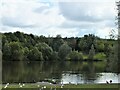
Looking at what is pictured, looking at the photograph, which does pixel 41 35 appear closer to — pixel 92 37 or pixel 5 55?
pixel 92 37

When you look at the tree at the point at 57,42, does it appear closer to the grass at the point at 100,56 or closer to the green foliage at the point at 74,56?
the green foliage at the point at 74,56

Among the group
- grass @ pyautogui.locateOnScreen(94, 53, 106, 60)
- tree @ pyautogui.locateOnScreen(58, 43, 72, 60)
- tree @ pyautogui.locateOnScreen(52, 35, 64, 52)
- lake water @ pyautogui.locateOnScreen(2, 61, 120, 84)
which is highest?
tree @ pyautogui.locateOnScreen(52, 35, 64, 52)

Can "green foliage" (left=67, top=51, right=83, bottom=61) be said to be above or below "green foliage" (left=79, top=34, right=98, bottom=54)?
below

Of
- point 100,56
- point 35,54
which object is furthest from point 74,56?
point 35,54

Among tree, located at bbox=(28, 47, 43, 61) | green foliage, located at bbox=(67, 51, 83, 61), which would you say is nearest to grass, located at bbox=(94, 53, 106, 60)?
green foliage, located at bbox=(67, 51, 83, 61)

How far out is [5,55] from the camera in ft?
422

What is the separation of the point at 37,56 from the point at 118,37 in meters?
97.4

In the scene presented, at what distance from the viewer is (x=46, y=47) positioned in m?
140

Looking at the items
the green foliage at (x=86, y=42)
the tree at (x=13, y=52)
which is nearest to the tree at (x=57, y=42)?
the green foliage at (x=86, y=42)

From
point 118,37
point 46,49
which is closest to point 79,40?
point 46,49

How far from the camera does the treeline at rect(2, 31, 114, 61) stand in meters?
133

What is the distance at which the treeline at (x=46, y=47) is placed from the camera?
436 feet

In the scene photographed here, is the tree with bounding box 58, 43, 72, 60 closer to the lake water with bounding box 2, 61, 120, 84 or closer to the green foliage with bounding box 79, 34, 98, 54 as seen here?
the green foliage with bounding box 79, 34, 98, 54

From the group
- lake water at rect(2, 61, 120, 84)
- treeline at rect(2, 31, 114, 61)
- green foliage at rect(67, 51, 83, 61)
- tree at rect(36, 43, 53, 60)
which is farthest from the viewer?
green foliage at rect(67, 51, 83, 61)
